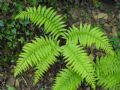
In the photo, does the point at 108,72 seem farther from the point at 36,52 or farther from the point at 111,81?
the point at 36,52

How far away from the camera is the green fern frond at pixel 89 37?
581 cm

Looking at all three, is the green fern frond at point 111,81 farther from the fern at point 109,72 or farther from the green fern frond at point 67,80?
the green fern frond at point 67,80

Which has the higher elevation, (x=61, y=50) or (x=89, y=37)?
(x=89, y=37)

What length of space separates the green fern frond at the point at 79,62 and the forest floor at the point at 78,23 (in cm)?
52

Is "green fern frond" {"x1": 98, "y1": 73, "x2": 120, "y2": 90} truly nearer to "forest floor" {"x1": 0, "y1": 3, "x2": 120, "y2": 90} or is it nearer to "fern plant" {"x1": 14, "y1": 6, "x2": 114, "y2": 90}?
"fern plant" {"x1": 14, "y1": 6, "x2": 114, "y2": 90}

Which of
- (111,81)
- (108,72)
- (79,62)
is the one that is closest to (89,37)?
(79,62)

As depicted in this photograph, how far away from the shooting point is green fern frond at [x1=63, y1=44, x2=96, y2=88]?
5.63 metres

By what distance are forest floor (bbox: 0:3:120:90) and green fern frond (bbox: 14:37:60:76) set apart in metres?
Answer: 0.22

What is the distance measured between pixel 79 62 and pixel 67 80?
0.42 meters

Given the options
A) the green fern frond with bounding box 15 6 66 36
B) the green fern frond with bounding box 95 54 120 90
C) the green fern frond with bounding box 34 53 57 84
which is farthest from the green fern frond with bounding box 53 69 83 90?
the green fern frond with bounding box 15 6 66 36

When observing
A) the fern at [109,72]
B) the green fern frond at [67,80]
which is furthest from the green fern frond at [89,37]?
the green fern frond at [67,80]

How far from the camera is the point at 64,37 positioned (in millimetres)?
5996

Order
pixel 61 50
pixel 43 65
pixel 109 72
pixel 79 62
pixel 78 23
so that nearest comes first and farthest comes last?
1. pixel 79 62
2. pixel 43 65
3. pixel 61 50
4. pixel 109 72
5. pixel 78 23

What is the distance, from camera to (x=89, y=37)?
5.84 meters
